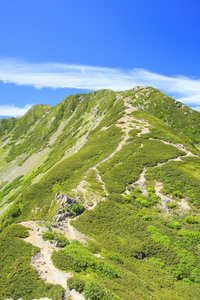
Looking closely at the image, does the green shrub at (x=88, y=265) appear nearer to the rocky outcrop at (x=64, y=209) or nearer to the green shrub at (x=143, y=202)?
the rocky outcrop at (x=64, y=209)

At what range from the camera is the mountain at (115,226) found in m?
14.8

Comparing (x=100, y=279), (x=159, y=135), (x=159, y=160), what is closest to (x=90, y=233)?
(x=100, y=279)

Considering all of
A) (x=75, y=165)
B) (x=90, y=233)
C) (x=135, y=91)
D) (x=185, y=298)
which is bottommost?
(x=185, y=298)

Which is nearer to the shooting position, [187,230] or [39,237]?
[39,237]

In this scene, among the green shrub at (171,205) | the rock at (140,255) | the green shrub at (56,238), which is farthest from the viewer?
the green shrub at (171,205)

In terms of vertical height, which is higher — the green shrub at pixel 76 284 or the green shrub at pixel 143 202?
the green shrub at pixel 143 202

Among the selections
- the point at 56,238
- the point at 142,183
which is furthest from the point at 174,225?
the point at 56,238

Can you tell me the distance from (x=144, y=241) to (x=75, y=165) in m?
33.0

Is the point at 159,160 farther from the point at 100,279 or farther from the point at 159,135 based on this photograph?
the point at 100,279

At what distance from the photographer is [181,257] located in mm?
23812

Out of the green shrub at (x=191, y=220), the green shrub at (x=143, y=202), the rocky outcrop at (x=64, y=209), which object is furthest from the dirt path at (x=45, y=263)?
the green shrub at (x=191, y=220)

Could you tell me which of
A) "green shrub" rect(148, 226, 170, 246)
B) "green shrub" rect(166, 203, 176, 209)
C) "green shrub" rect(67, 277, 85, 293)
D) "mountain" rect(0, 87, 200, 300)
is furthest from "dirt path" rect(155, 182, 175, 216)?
"green shrub" rect(67, 277, 85, 293)

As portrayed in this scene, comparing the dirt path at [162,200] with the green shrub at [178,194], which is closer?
the dirt path at [162,200]

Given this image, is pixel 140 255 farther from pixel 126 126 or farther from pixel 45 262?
pixel 126 126
